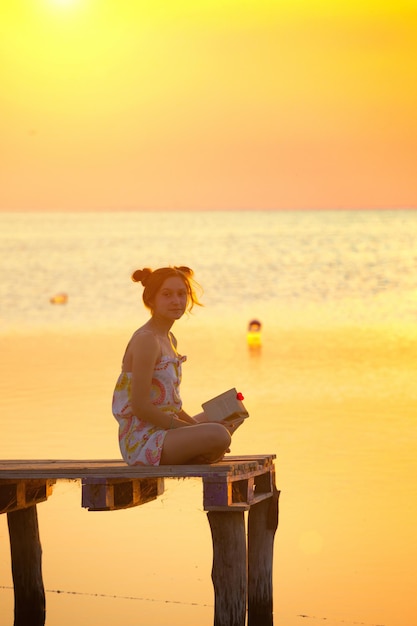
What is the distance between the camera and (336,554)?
1166cm

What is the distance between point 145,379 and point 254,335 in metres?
21.2

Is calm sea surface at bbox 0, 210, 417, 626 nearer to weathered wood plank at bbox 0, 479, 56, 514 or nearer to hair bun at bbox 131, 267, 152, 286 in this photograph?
weathered wood plank at bbox 0, 479, 56, 514

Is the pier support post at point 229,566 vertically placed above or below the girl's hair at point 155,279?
below

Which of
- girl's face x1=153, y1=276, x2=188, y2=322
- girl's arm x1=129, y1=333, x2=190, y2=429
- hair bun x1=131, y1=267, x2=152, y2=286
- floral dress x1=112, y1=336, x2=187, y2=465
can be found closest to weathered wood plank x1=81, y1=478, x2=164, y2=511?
floral dress x1=112, y1=336, x2=187, y2=465

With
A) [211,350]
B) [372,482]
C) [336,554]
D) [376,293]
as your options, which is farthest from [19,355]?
[376,293]

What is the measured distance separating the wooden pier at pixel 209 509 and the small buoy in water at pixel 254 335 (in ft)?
60.9

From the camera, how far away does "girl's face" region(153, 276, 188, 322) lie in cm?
945

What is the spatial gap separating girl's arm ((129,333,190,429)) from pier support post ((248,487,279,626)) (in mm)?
1143

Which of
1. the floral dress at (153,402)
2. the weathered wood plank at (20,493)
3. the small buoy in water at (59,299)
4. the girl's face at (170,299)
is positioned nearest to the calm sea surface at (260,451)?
the weathered wood plank at (20,493)

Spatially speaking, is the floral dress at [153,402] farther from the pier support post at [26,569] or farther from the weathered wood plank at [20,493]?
the pier support post at [26,569]

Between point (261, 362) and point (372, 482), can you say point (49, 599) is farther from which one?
point (261, 362)

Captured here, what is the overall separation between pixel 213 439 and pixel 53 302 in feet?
117

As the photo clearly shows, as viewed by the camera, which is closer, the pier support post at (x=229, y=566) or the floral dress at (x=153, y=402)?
the pier support post at (x=229, y=566)

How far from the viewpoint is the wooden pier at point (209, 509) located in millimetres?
8922
